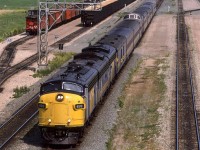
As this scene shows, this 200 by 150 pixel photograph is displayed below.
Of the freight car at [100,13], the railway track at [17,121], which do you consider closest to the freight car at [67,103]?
the railway track at [17,121]

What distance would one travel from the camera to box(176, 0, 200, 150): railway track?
20.3m

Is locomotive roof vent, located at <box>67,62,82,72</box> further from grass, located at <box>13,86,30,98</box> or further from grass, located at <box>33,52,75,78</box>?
grass, located at <box>33,52,75,78</box>

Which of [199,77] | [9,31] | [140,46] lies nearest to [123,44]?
[199,77]

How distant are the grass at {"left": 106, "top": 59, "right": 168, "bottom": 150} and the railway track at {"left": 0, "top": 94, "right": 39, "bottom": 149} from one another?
445cm

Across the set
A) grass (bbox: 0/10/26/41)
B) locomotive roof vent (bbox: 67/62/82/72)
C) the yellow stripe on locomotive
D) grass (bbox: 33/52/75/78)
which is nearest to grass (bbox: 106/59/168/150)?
Answer: the yellow stripe on locomotive

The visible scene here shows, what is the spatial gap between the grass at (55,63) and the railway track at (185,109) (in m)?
9.71

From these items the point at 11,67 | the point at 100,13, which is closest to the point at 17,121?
the point at 11,67

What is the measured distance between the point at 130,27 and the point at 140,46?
25.4 ft

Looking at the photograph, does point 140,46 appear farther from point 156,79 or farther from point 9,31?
point 9,31

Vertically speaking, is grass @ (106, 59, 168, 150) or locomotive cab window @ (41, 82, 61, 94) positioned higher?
locomotive cab window @ (41, 82, 61, 94)

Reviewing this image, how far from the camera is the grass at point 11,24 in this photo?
6009cm

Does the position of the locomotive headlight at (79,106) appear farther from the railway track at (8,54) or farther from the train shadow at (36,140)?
the railway track at (8,54)

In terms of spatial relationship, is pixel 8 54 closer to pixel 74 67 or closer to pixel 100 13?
pixel 74 67

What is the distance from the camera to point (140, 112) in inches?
976
